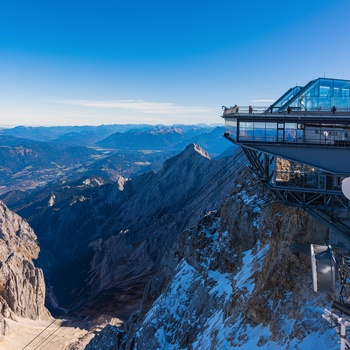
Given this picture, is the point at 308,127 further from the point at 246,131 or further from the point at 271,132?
the point at 246,131

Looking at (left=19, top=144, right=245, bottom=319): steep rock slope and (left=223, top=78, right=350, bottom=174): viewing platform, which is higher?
(left=223, top=78, right=350, bottom=174): viewing platform

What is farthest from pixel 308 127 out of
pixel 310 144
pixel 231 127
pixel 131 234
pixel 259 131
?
pixel 131 234

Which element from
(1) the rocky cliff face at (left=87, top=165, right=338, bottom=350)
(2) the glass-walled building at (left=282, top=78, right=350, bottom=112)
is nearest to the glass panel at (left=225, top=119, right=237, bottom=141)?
(2) the glass-walled building at (left=282, top=78, right=350, bottom=112)

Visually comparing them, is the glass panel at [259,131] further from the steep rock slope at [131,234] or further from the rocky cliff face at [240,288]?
the steep rock slope at [131,234]

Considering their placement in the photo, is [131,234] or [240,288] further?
[131,234]

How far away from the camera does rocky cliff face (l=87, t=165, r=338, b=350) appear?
2194 cm

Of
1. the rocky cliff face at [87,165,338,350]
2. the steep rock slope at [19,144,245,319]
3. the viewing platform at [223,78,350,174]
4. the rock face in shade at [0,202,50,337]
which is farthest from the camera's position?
the steep rock slope at [19,144,245,319]

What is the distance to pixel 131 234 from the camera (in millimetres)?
136000

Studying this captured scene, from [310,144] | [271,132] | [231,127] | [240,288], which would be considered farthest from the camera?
[240,288]

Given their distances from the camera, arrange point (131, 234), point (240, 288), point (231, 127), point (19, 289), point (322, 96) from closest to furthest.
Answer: point (322, 96) → point (231, 127) → point (240, 288) → point (19, 289) → point (131, 234)

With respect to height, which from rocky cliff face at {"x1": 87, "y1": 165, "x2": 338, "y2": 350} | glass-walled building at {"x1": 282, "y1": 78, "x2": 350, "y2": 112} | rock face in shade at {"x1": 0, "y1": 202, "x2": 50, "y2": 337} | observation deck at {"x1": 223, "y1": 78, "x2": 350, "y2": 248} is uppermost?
glass-walled building at {"x1": 282, "y1": 78, "x2": 350, "y2": 112}

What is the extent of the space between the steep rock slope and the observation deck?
168 ft

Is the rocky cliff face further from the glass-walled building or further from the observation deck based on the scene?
the glass-walled building

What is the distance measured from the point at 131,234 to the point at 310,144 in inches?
4824
